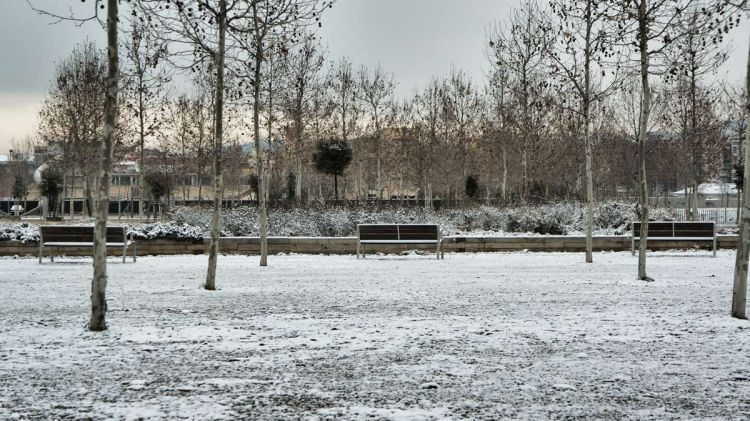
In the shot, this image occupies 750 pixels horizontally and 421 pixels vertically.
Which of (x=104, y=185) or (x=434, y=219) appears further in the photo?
(x=434, y=219)

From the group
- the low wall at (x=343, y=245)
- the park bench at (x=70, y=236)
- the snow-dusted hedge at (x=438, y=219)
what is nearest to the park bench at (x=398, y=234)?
the low wall at (x=343, y=245)

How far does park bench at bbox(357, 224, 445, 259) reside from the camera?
17562 millimetres

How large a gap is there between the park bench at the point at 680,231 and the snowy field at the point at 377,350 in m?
5.61

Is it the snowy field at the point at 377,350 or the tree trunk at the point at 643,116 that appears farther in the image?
the tree trunk at the point at 643,116

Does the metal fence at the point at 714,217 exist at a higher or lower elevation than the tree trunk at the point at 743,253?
higher

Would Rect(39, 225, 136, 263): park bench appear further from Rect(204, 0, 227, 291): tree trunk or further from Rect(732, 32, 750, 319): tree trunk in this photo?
Rect(732, 32, 750, 319): tree trunk

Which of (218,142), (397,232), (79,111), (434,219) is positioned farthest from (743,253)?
(79,111)

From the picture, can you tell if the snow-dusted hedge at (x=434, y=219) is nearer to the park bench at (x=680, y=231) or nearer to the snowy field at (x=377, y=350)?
the park bench at (x=680, y=231)

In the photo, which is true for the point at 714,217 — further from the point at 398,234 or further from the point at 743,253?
the point at 743,253

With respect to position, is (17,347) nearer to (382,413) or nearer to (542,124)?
(382,413)

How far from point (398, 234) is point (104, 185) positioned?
10.7m

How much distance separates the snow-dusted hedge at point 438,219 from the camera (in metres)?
21.6

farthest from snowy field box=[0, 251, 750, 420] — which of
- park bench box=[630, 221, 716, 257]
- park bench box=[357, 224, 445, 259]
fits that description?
park bench box=[630, 221, 716, 257]

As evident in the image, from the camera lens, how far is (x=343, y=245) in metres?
18.9
